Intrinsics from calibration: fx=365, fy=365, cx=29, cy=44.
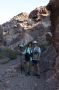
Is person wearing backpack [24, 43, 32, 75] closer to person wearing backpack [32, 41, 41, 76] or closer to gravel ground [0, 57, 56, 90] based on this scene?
person wearing backpack [32, 41, 41, 76]

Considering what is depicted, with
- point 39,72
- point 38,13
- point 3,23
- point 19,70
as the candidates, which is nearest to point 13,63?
point 19,70

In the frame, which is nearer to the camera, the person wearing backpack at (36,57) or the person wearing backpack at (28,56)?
the person wearing backpack at (28,56)

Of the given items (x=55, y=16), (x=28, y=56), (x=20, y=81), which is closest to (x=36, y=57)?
(x=28, y=56)

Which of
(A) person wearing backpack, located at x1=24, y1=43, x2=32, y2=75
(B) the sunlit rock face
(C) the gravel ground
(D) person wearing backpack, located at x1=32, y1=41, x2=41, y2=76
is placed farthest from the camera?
(D) person wearing backpack, located at x1=32, y1=41, x2=41, y2=76

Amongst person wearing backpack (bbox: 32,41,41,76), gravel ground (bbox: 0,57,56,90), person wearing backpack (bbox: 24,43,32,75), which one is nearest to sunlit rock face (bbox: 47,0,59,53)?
gravel ground (bbox: 0,57,56,90)

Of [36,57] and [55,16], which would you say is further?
[36,57]

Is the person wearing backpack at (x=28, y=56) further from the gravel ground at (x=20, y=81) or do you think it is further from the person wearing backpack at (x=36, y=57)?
the gravel ground at (x=20, y=81)

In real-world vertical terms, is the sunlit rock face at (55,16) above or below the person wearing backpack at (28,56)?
above

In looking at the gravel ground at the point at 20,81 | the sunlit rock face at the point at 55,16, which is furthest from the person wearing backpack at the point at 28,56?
the sunlit rock face at the point at 55,16

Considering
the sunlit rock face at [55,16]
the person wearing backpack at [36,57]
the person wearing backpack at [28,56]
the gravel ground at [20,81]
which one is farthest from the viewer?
the person wearing backpack at [36,57]

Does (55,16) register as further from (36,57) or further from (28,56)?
(36,57)

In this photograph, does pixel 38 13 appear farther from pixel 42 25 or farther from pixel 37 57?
pixel 37 57

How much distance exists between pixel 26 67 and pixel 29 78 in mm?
1114

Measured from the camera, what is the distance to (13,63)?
102 feet
